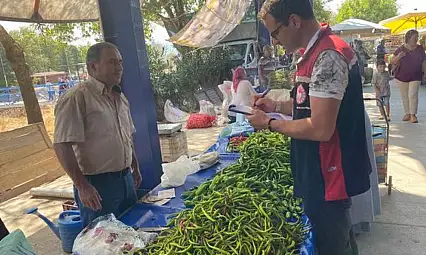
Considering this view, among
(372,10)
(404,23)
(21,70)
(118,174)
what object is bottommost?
(118,174)

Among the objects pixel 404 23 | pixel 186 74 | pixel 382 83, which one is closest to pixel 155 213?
pixel 382 83

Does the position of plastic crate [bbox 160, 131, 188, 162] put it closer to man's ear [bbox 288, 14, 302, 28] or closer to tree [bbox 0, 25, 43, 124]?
tree [bbox 0, 25, 43, 124]

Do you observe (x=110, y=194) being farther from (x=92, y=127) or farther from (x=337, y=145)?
(x=337, y=145)

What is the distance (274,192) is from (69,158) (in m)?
1.32

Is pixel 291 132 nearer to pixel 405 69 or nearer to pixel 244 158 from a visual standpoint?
pixel 244 158

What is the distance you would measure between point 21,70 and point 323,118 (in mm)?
8295

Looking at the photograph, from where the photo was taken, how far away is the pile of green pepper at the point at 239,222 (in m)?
1.74

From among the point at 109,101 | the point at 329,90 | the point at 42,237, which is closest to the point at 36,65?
the point at 42,237

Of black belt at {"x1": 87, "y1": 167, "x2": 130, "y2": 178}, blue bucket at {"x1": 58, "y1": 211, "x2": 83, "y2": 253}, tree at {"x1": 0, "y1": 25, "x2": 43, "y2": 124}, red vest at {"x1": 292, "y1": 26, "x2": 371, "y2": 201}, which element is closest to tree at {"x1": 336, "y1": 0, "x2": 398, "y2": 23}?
tree at {"x1": 0, "y1": 25, "x2": 43, "y2": 124}

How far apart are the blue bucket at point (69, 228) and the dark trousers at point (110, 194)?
2.21 feet

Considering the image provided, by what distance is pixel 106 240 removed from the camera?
6.19 ft

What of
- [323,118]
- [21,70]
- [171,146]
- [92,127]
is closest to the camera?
[323,118]

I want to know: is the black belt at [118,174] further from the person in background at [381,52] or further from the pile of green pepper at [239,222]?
the person in background at [381,52]

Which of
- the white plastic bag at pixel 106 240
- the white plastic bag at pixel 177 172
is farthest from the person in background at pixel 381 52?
the white plastic bag at pixel 106 240
